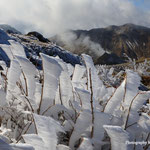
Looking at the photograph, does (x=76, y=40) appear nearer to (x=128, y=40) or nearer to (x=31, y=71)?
(x=128, y=40)

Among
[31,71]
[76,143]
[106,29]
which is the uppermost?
[106,29]

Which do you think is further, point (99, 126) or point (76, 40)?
point (76, 40)

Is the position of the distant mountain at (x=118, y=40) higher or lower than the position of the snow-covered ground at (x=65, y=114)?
higher

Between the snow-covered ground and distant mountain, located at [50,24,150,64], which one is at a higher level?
distant mountain, located at [50,24,150,64]

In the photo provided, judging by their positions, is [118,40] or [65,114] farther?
[118,40]

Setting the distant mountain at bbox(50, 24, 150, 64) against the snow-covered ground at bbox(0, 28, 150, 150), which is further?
the distant mountain at bbox(50, 24, 150, 64)

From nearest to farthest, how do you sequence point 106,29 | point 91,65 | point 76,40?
1. point 91,65
2. point 76,40
3. point 106,29

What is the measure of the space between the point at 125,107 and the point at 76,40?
539 ft

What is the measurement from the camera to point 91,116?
832 mm

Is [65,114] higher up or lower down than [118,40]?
lower down

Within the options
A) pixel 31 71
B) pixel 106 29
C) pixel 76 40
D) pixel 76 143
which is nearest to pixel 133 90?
pixel 76 143

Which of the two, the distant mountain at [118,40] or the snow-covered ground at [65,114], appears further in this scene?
the distant mountain at [118,40]

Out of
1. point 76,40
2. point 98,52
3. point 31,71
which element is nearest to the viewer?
point 31,71

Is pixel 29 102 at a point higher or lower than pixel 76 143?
higher
